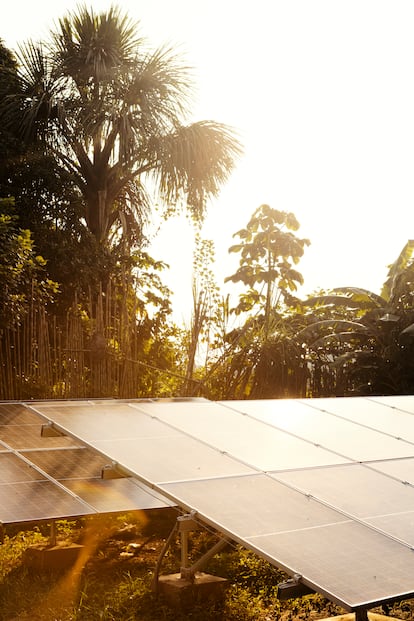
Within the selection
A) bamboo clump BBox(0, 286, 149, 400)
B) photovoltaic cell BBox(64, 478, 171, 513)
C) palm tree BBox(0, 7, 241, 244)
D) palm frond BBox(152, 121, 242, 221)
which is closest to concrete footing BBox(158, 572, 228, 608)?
photovoltaic cell BBox(64, 478, 171, 513)

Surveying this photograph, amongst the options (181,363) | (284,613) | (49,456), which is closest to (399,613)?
(284,613)

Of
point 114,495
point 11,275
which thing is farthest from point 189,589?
point 11,275

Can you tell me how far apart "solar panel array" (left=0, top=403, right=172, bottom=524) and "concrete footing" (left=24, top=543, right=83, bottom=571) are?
1.88ft

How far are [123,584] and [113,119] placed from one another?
38.8 feet

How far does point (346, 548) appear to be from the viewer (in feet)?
12.6

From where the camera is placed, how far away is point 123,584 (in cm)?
600

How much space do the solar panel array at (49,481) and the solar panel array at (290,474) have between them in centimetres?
40

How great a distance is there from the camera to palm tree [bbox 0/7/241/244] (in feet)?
52.8

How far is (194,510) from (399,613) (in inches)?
104

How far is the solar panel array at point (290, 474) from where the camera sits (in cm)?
372

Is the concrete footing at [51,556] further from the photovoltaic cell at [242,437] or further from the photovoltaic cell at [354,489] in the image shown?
the photovoltaic cell at [354,489]

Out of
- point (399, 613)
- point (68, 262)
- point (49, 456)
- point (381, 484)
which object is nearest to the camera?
point (381, 484)

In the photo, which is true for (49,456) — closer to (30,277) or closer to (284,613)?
(284,613)

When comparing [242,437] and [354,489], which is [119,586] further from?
[354,489]
